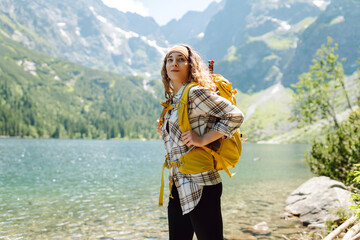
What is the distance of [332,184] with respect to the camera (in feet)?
49.7

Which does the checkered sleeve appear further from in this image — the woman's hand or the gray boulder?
the gray boulder

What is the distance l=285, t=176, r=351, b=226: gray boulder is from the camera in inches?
539

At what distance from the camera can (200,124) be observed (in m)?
4.07

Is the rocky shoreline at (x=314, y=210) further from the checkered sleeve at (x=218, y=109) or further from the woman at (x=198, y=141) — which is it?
the checkered sleeve at (x=218, y=109)

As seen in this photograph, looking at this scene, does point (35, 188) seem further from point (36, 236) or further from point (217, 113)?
point (217, 113)

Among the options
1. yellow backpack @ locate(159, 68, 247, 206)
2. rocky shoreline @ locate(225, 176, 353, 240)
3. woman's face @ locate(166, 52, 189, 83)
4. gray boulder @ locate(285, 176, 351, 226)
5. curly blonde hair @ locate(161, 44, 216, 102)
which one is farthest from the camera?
gray boulder @ locate(285, 176, 351, 226)

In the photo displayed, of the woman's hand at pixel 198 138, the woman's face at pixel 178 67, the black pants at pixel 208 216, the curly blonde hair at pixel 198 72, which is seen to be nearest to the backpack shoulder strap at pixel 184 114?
the woman's hand at pixel 198 138

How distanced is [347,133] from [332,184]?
4176 mm

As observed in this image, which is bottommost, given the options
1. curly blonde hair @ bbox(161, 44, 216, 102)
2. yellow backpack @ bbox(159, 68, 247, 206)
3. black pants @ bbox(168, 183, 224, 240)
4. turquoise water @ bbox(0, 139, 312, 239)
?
turquoise water @ bbox(0, 139, 312, 239)

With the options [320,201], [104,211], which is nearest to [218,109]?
[320,201]

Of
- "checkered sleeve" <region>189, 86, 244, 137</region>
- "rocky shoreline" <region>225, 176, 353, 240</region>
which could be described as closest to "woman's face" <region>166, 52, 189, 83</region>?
"checkered sleeve" <region>189, 86, 244, 137</region>

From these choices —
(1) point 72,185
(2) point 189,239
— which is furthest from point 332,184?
(1) point 72,185

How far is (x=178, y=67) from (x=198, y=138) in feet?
3.90

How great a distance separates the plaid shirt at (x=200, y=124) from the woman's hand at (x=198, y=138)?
8cm
